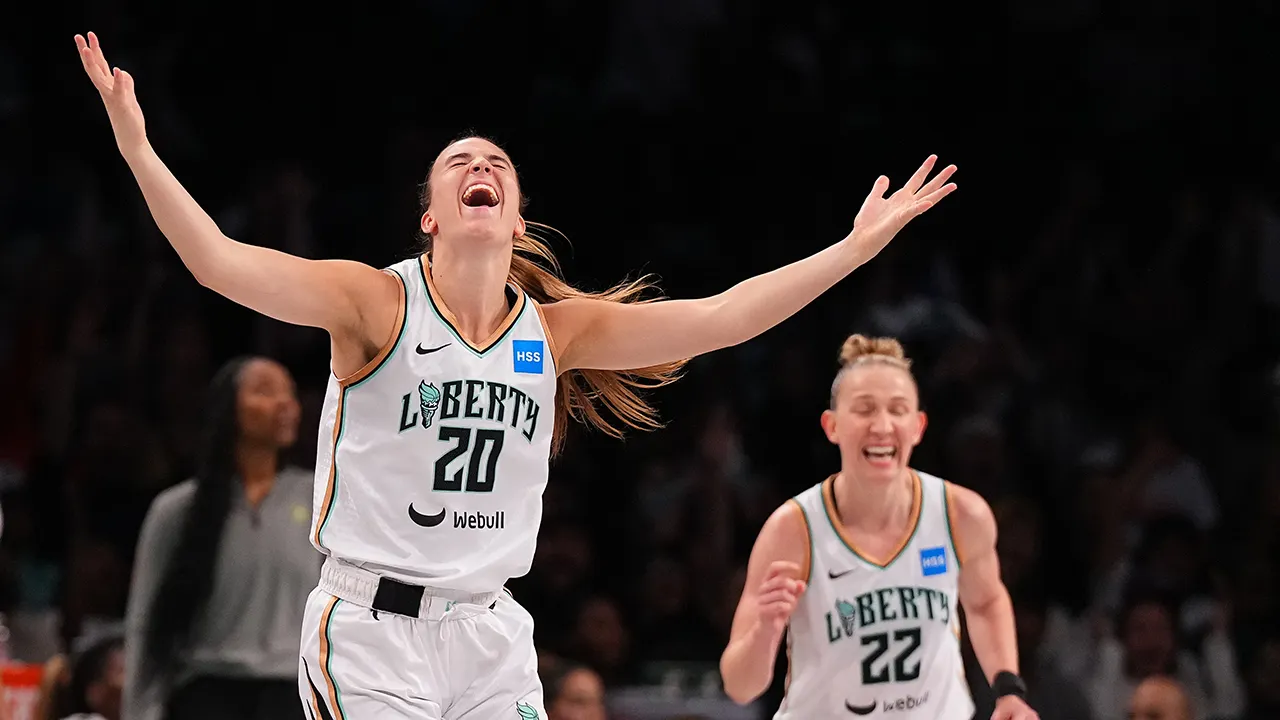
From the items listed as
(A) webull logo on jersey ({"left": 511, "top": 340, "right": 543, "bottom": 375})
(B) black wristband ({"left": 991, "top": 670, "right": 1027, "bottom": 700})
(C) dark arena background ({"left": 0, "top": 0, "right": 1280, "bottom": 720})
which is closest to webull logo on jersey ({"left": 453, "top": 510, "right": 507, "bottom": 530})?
(A) webull logo on jersey ({"left": 511, "top": 340, "right": 543, "bottom": 375})

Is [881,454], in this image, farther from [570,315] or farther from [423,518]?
[423,518]

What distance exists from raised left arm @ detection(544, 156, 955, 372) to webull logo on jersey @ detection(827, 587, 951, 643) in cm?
117

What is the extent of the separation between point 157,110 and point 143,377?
5.55ft

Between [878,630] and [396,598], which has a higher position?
[878,630]

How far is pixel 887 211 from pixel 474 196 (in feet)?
3.46

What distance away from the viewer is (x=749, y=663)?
4.80 m

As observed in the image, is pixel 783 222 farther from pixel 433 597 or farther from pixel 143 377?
pixel 433 597

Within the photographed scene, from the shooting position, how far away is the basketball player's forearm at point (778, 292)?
4.04 m

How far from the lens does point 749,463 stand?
319 inches

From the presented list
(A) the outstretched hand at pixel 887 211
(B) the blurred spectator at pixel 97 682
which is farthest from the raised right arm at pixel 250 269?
(B) the blurred spectator at pixel 97 682

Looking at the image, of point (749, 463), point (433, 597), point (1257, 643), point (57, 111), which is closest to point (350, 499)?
point (433, 597)

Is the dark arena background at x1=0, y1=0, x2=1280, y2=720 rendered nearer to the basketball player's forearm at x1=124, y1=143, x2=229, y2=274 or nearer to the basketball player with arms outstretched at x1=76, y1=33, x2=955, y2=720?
the basketball player with arms outstretched at x1=76, y1=33, x2=955, y2=720

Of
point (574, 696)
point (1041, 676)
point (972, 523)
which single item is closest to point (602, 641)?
point (574, 696)

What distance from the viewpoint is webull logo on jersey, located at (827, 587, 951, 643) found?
16.4ft
